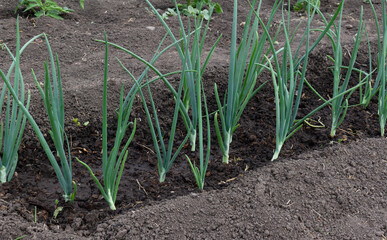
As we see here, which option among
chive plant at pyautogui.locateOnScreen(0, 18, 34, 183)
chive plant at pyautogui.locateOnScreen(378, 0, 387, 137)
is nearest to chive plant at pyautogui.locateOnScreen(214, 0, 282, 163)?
chive plant at pyautogui.locateOnScreen(378, 0, 387, 137)

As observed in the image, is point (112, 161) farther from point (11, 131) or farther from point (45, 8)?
point (45, 8)

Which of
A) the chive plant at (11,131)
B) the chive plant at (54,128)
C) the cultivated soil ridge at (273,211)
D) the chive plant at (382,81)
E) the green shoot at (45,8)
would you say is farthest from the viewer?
the green shoot at (45,8)

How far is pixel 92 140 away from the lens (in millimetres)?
2229

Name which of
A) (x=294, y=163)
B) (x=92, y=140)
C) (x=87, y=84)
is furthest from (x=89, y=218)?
(x=87, y=84)

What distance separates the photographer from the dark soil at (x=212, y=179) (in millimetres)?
1616

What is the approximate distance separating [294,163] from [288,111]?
243 mm

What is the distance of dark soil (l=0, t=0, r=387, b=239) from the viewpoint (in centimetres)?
162

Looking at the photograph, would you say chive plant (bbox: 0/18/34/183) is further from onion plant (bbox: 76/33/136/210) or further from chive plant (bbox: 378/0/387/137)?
chive plant (bbox: 378/0/387/137)

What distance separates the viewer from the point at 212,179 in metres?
1.93

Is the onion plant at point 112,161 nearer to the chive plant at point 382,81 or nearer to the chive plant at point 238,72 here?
the chive plant at point 238,72

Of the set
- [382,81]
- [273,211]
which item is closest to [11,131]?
[273,211]

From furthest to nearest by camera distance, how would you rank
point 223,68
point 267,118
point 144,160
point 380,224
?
point 223,68 < point 267,118 < point 144,160 < point 380,224

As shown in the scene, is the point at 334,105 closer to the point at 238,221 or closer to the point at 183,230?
the point at 238,221

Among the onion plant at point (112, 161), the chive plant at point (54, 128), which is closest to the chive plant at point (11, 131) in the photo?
the chive plant at point (54, 128)
